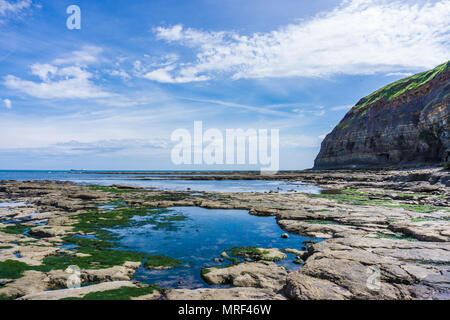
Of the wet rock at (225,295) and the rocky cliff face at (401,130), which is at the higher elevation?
the rocky cliff face at (401,130)

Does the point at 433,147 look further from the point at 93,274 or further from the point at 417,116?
the point at 93,274

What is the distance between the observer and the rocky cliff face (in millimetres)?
62594

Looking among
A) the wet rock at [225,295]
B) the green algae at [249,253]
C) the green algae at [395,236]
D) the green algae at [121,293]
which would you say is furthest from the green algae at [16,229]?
the green algae at [395,236]

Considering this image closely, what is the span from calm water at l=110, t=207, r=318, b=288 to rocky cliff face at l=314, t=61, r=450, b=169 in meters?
51.3

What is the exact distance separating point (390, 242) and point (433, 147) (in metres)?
72.9

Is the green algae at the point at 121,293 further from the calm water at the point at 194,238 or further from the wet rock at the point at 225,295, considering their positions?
the calm water at the point at 194,238

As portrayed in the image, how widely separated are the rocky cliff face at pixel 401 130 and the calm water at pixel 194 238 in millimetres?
51332

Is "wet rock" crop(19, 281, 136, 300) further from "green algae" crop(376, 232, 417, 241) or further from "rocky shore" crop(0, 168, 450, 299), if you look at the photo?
"green algae" crop(376, 232, 417, 241)

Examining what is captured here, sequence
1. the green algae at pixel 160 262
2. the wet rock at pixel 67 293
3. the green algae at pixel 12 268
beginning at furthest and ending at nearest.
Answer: the green algae at pixel 160 262
the green algae at pixel 12 268
the wet rock at pixel 67 293

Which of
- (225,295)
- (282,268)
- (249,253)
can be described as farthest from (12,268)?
(282,268)

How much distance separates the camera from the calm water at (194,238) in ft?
32.9

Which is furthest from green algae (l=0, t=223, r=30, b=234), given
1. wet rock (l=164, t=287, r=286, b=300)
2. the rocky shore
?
wet rock (l=164, t=287, r=286, b=300)

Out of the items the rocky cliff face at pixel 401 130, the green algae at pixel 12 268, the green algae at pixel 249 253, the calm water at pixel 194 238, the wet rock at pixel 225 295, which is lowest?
the calm water at pixel 194 238

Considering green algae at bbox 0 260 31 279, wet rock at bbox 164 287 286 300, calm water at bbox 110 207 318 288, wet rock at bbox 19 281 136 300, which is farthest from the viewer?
calm water at bbox 110 207 318 288
